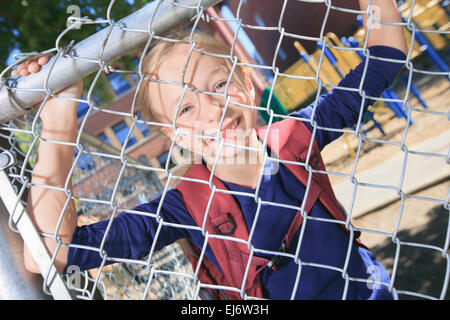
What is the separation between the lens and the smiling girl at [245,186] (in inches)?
44.9

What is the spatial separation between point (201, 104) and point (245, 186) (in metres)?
0.32

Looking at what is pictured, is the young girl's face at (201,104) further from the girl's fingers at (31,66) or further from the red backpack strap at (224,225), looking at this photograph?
the girl's fingers at (31,66)

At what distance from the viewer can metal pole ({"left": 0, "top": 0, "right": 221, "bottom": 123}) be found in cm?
97

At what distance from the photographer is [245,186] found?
129 centimetres

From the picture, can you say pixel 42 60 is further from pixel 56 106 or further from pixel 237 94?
pixel 237 94

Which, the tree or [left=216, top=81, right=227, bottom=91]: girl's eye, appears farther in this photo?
the tree

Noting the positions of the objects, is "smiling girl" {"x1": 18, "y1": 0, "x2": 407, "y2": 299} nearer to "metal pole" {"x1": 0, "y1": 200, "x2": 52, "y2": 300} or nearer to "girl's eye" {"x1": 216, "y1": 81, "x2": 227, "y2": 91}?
"girl's eye" {"x1": 216, "y1": 81, "x2": 227, "y2": 91}

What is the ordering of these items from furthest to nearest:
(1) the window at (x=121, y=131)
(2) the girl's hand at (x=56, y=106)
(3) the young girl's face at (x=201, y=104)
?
(1) the window at (x=121, y=131)
(3) the young girl's face at (x=201, y=104)
(2) the girl's hand at (x=56, y=106)

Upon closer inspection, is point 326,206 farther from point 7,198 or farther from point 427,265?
point 427,265

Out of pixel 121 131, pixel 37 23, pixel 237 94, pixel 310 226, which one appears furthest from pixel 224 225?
pixel 121 131

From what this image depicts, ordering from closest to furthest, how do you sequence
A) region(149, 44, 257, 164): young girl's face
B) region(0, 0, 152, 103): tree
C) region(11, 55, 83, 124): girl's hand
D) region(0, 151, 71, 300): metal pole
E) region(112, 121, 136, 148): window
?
1. region(0, 151, 71, 300): metal pole
2. region(11, 55, 83, 124): girl's hand
3. region(149, 44, 257, 164): young girl's face
4. region(0, 0, 152, 103): tree
5. region(112, 121, 136, 148): window

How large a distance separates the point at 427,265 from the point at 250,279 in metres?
2.08

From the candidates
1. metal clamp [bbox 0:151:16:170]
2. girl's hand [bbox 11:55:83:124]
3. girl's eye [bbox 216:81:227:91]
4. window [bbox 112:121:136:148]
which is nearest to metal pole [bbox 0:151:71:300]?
metal clamp [bbox 0:151:16:170]

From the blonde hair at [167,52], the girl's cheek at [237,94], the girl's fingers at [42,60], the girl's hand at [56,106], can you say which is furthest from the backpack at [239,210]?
the girl's fingers at [42,60]
